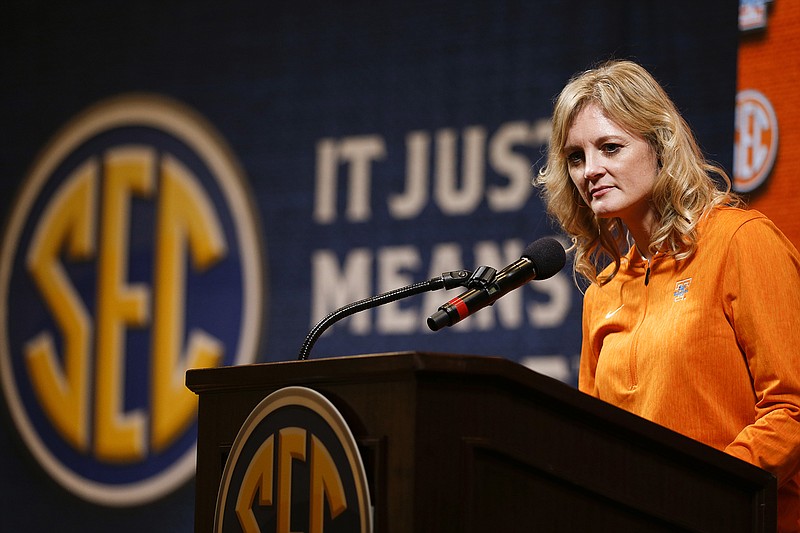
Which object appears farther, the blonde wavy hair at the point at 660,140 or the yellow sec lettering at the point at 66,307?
the yellow sec lettering at the point at 66,307

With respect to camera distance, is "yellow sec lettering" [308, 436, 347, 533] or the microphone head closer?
"yellow sec lettering" [308, 436, 347, 533]

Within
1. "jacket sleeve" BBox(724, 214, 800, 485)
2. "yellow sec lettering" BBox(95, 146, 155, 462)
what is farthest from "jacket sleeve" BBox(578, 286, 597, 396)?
"yellow sec lettering" BBox(95, 146, 155, 462)

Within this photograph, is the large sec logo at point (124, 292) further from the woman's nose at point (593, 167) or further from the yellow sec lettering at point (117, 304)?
the woman's nose at point (593, 167)

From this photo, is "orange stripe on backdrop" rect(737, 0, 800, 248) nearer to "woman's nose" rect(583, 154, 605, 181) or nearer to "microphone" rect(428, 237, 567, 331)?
"woman's nose" rect(583, 154, 605, 181)

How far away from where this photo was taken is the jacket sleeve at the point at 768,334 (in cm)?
165

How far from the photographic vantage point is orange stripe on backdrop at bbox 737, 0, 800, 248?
276cm

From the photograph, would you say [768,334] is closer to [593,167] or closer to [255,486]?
[593,167]

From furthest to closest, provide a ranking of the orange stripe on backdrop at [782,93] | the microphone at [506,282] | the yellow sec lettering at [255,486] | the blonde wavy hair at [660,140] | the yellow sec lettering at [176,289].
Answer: the yellow sec lettering at [176,289]
the orange stripe on backdrop at [782,93]
the blonde wavy hair at [660,140]
the microphone at [506,282]
the yellow sec lettering at [255,486]

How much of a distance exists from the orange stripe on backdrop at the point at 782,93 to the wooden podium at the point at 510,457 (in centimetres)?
139

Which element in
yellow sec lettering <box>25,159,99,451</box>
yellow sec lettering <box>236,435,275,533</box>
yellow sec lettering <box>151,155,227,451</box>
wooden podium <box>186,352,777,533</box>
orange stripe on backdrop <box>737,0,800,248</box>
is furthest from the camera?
yellow sec lettering <box>25,159,99,451</box>

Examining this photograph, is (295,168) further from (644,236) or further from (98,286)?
(644,236)

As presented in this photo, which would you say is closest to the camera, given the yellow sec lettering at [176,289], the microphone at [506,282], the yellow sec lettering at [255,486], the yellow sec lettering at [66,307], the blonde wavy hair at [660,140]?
the yellow sec lettering at [255,486]

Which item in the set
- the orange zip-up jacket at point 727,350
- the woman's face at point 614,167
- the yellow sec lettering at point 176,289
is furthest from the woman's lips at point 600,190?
the yellow sec lettering at point 176,289

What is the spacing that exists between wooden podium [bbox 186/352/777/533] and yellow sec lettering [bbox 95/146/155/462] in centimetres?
278
